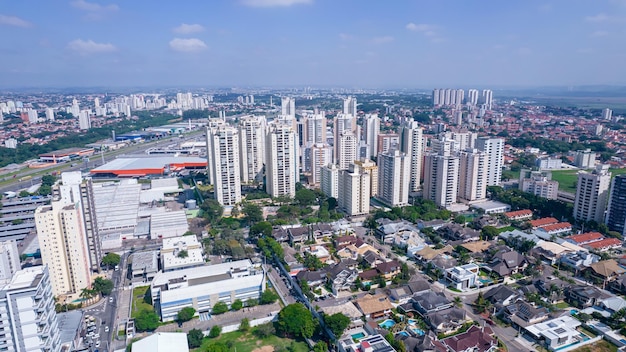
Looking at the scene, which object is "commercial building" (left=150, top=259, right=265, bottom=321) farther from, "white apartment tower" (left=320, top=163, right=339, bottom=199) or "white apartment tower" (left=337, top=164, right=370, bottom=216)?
"white apartment tower" (left=320, top=163, right=339, bottom=199)

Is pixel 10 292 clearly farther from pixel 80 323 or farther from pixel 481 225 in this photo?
pixel 481 225

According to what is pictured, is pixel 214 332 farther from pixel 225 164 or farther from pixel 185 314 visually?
pixel 225 164

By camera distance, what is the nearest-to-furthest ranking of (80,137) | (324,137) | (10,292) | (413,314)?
(10,292) → (413,314) → (324,137) → (80,137)

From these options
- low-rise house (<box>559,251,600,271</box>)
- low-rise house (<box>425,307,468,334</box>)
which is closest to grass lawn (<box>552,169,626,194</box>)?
low-rise house (<box>559,251,600,271</box>)

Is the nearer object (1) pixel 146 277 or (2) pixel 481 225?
(1) pixel 146 277

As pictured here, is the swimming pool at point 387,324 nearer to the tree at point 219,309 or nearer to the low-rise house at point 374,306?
the low-rise house at point 374,306

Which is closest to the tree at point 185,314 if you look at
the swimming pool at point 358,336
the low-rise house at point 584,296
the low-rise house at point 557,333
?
the swimming pool at point 358,336

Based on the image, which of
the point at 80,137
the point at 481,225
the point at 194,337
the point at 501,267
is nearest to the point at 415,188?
the point at 481,225
